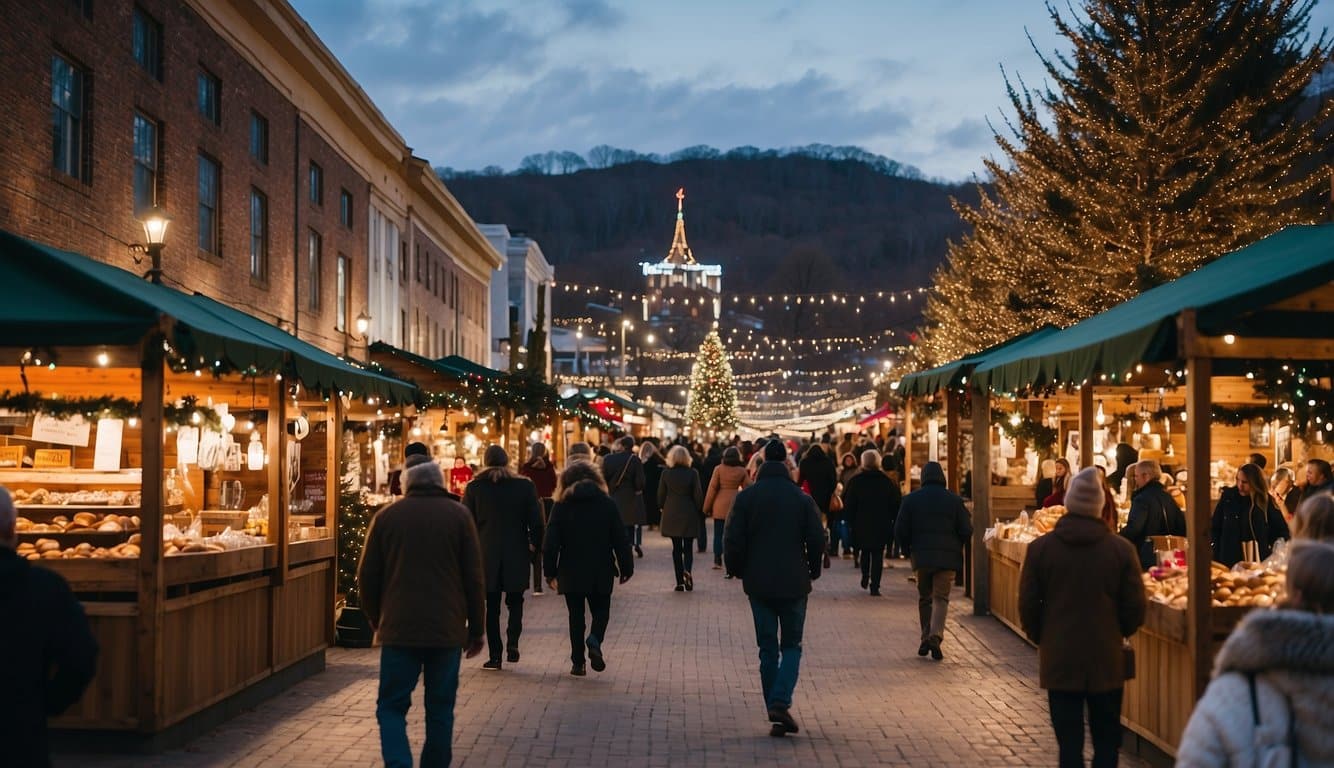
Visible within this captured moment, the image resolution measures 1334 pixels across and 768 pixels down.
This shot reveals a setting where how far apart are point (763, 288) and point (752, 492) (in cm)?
12043

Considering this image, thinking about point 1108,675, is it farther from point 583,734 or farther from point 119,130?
point 119,130

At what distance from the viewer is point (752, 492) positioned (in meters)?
11.1

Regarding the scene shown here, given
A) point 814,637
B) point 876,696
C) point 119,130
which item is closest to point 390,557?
point 876,696

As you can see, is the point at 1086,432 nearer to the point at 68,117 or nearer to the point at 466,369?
the point at 68,117

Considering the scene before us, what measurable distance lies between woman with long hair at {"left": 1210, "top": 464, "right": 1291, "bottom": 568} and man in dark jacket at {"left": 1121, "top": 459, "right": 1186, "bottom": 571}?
54.3 inches

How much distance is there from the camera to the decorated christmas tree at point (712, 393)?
8106 centimetres

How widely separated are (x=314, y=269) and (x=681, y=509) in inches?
480

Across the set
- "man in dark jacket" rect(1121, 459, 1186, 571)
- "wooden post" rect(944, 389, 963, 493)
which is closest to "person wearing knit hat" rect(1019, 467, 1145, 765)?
"man in dark jacket" rect(1121, 459, 1186, 571)

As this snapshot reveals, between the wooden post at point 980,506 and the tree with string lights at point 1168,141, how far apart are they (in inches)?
314

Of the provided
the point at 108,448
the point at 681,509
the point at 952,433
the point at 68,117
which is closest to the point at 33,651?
the point at 108,448

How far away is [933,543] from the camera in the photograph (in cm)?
1466

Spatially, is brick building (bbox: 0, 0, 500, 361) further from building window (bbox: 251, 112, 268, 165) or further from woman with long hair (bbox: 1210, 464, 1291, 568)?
woman with long hair (bbox: 1210, 464, 1291, 568)

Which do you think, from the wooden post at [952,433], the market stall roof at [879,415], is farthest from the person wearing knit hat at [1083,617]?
the market stall roof at [879,415]

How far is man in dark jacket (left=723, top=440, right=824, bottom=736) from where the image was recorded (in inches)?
428
